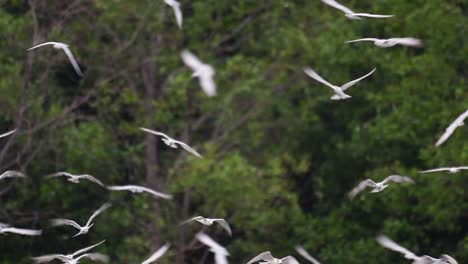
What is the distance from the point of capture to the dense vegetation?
2380cm

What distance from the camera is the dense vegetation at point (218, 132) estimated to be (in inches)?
937

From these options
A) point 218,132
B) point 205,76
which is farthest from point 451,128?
point 218,132

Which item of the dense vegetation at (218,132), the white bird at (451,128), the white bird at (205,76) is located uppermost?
the white bird at (205,76)

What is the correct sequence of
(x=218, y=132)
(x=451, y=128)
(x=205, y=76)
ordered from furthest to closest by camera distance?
(x=218, y=132) < (x=451, y=128) < (x=205, y=76)

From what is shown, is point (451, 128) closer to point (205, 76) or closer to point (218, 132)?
point (205, 76)

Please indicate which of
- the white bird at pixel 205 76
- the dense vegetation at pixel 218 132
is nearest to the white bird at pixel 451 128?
the white bird at pixel 205 76

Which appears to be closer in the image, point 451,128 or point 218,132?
point 451,128

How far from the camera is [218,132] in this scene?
86.6 feet

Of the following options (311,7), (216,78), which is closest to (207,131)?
(216,78)

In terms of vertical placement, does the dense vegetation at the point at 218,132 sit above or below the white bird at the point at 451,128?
below

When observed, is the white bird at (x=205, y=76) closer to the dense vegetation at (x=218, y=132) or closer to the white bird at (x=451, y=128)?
the white bird at (x=451, y=128)

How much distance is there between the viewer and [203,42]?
2755cm

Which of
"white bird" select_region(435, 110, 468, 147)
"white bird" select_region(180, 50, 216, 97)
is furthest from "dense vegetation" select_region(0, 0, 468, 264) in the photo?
"white bird" select_region(180, 50, 216, 97)

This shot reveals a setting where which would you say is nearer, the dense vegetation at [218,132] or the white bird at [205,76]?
the white bird at [205,76]
